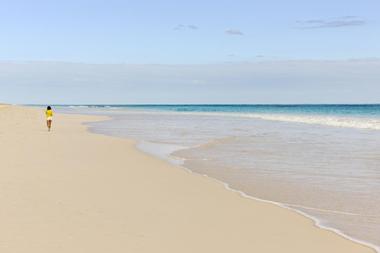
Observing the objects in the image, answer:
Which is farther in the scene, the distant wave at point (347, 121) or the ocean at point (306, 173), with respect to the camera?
the distant wave at point (347, 121)

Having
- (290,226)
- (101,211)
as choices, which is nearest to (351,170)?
(290,226)

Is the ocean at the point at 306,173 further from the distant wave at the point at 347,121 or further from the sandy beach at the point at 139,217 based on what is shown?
the distant wave at the point at 347,121

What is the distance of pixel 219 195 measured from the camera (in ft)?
33.4

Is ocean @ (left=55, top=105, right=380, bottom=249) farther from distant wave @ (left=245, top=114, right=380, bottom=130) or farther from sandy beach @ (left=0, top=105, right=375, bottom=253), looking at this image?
distant wave @ (left=245, top=114, right=380, bottom=130)

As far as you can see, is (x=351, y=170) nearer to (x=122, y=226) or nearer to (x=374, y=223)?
(x=374, y=223)

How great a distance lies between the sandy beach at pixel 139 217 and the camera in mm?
6473

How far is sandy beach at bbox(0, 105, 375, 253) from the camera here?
6.47 meters

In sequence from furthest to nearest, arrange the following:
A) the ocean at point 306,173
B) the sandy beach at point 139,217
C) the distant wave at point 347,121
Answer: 1. the distant wave at point 347,121
2. the ocean at point 306,173
3. the sandy beach at point 139,217

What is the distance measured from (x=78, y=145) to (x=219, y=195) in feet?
39.6

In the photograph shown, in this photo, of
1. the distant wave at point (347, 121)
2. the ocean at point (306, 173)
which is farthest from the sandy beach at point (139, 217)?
the distant wave at point (347, 121)

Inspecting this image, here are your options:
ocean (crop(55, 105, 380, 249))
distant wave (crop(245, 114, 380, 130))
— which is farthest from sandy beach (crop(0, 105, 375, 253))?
distant wave (crop(245, 114, 380, 130))

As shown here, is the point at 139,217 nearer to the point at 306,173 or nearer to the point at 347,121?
the point at 306,173

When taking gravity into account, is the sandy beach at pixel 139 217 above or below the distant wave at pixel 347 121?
below

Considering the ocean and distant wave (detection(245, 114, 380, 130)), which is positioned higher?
distant wave (detection(245, 114, 380, 130))
